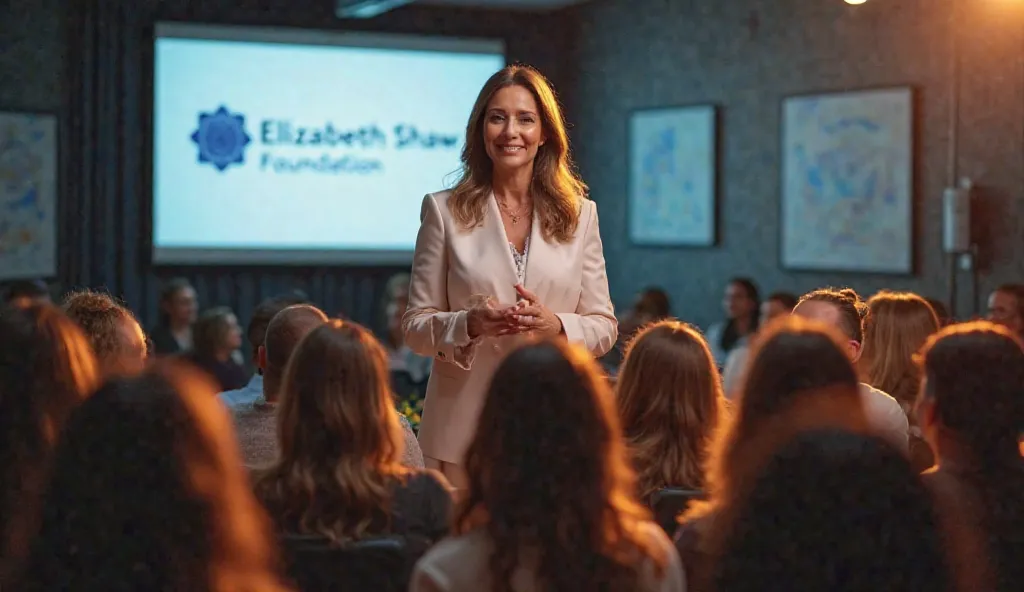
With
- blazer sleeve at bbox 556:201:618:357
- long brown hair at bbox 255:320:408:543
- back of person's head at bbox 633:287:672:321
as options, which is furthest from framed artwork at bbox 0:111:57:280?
long brown hair at bbox 255:320:408:543

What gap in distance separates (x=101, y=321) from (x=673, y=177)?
585cm

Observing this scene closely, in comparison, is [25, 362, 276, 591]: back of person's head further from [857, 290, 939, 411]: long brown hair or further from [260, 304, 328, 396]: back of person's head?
[857, 290, 939, 411]: long brown hair

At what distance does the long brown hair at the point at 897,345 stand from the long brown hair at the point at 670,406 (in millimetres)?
992

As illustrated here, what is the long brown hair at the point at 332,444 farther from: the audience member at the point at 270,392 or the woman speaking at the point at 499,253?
the audience member at the point at 270,392

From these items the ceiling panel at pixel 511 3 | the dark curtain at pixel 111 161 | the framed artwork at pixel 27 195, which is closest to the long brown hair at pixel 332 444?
the framed artwork at pixel 27 195

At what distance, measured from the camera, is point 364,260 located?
8.71 meters

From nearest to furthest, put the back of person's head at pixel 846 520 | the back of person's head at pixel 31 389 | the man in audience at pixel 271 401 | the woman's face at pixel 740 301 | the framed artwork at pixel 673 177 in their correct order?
1. the back of person's head at pixel 846 520
2. the back of person's head at pixel 31 389
3. the man in audience at pixel 271 401
4. the woman's face at pixel 740 301
5. the framed artwork at pixel 673 177

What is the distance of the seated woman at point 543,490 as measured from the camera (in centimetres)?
146

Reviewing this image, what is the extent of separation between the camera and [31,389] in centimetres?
184

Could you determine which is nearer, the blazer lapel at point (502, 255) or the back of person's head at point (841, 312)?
the blazer lapel at point (502, 255)

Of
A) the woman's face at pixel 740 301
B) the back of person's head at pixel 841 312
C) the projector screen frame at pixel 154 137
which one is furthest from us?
the projector screen frame at pixel 154 137

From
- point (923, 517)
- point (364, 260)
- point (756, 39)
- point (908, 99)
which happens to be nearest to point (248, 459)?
point (923, 517)

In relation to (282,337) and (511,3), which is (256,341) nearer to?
(282,337)

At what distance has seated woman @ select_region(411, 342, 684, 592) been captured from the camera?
1458 mm
